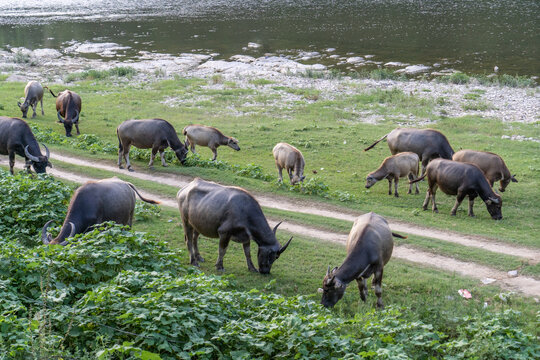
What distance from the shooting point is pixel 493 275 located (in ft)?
47.4

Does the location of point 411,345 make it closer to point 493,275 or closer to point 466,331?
point 466,331

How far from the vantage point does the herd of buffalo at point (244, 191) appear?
1263cm

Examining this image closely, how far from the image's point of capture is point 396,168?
21672 millimetres

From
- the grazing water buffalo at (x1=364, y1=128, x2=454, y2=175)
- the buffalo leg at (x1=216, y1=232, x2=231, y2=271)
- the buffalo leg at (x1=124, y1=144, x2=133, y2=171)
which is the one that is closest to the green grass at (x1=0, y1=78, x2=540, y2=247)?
the buffalo leg at (x1=124, y1=144, x2=133, y2=171)

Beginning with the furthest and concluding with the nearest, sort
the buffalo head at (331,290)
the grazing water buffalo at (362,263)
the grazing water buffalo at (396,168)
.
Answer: the grazing water buffalo at (396,168), the grazing water buffalo at (362,263), the buffalo head at (331,290)

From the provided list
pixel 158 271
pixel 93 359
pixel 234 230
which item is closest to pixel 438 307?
pixel 234 230

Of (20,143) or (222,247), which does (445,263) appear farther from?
(20,143)

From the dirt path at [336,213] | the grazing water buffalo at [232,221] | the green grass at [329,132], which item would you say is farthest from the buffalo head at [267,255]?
the green grass at [329,132]

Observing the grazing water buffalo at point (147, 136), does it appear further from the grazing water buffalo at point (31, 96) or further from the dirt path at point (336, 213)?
the grazing water buffalo at point (31, 96)

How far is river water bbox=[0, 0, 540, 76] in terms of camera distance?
50.2 meters

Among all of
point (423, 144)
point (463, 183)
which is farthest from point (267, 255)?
point (423, 144)

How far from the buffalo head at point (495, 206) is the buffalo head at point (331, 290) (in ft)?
29.8

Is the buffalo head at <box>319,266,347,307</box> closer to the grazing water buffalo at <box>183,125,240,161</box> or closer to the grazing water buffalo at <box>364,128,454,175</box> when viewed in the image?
the grazing water buffalo at <box>364,128,454,175</box>

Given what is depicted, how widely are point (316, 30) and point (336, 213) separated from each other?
1841 inches
